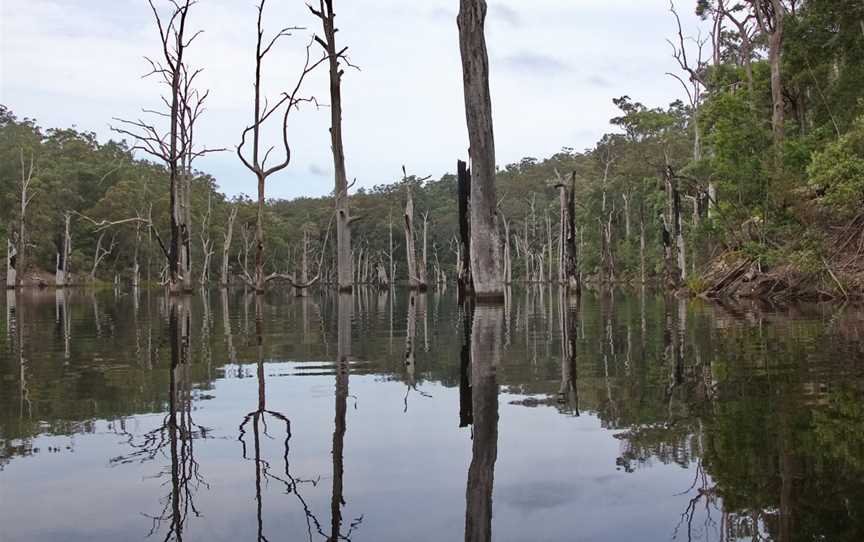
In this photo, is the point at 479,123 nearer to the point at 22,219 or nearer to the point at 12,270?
the point at 12,270

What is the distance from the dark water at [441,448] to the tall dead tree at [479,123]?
7.46 m

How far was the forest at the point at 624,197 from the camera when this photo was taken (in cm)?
1894

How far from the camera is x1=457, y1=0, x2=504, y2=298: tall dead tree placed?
532 inches

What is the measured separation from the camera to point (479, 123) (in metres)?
Result: 13.9

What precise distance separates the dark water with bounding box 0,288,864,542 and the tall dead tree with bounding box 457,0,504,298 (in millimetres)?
7457

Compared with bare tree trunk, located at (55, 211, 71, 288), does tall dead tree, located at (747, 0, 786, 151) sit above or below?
above

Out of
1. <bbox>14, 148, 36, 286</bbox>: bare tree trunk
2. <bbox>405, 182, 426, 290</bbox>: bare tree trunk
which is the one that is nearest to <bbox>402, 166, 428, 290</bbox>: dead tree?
<bbox>405, 182, 426, 290</bbox>: bare tree trunk

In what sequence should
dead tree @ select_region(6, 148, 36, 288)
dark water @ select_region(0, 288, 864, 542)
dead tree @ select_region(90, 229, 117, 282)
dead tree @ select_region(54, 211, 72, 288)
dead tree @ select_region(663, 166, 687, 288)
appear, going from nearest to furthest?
1. dark water @ select_region(0, 288, 864, 542)
2. dead tree @ select_region(663, 166, 687, 288)
3. dead tree @ select_region(6, 148, 36, 288)
4. dead tree @ select_region(54, 211, 72, 288)
5. dead tree @ select_region(90, 229, 117, 282)

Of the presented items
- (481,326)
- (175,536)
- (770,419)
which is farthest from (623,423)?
(481,326)

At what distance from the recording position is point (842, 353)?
604 centimetres

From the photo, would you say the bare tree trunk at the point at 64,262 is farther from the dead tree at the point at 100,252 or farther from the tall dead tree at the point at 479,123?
the tall dead tree at the point at 479,123

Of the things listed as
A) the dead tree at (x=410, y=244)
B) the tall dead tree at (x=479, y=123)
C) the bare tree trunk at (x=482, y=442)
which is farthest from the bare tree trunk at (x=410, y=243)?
the bare tree trunk at (x=482, y=442)

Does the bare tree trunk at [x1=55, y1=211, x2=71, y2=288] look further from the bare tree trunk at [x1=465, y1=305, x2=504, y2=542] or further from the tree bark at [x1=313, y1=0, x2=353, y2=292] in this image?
the bare tree trunk at [x1=465, y1=305, x2=504, y2=542]

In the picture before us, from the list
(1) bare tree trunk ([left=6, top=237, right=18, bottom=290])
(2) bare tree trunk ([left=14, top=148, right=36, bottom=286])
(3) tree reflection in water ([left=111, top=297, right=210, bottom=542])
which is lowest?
(3) tree reflection in water ([left=111, top=297, right=210, bottom=542])
